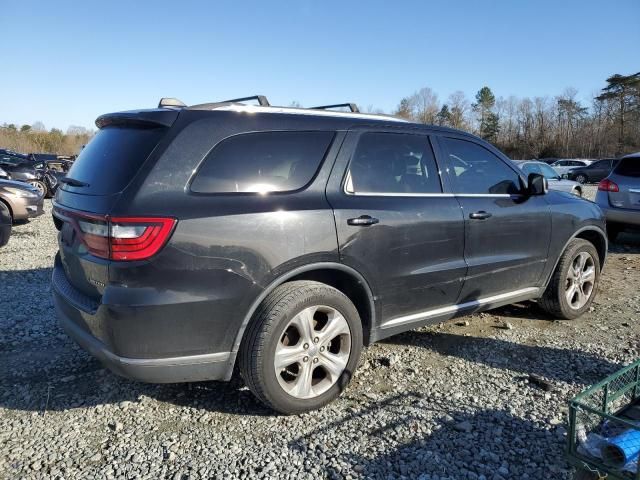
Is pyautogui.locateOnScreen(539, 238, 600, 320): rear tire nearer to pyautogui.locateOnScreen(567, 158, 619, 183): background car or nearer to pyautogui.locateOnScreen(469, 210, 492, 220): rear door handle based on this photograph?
pyautogui.locateOnScreen(469, 210, 492, 220): rear door handle

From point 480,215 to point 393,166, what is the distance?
0.85 metres

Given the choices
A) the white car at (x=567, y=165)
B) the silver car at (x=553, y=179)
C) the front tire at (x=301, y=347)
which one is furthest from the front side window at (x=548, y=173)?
the white car at (x=567, y=165)

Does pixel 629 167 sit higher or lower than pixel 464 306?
higher

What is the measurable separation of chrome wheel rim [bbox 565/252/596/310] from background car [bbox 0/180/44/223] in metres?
9.38

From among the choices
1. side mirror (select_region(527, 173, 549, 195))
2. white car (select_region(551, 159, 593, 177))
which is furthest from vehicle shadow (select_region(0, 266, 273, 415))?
white car (select_region(551, 159, 593, 177))

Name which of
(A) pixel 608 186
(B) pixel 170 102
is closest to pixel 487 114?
(A) pixel 608 186

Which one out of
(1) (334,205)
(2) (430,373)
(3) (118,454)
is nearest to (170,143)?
(1) (334,205)

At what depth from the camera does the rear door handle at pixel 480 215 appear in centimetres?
375

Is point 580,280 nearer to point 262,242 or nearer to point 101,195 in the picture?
point 262,242

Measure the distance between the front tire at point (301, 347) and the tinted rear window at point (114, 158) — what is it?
3.40ft

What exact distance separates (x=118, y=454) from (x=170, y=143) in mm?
1688

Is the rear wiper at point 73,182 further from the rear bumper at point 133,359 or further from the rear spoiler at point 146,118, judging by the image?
the rear bumper at point 133,359

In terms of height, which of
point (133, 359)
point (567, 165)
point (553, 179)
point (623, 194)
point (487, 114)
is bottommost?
point (133, 359)

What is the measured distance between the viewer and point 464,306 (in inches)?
152
